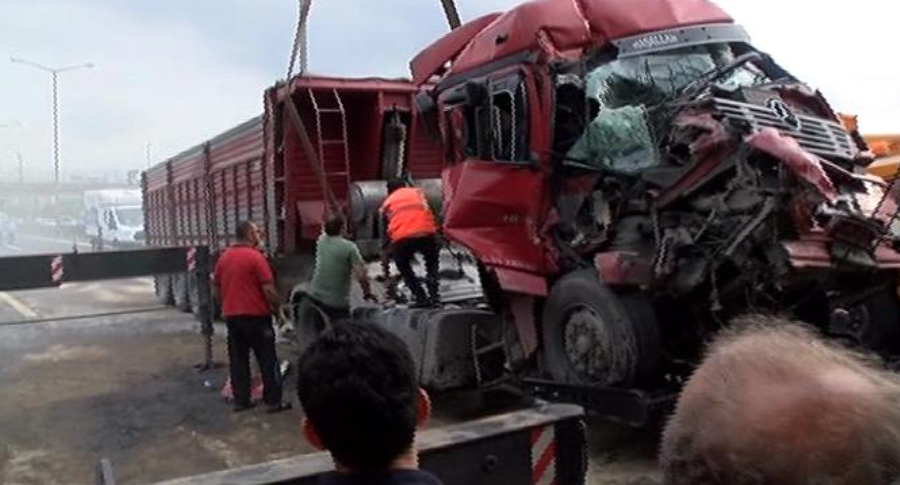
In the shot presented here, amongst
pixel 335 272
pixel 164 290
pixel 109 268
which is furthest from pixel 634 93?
pixel 164 290

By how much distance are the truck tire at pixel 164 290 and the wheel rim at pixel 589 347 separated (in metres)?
11.2

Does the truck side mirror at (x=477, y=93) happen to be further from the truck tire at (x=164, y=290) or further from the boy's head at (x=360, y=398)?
the truck tire at (x=164, y=290)

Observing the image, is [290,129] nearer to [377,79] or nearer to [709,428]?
[377,79]

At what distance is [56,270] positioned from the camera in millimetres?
8406

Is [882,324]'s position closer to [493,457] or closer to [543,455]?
[543,455]

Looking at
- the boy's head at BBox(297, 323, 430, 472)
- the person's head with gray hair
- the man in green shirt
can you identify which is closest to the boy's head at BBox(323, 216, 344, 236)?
the man in green shirt

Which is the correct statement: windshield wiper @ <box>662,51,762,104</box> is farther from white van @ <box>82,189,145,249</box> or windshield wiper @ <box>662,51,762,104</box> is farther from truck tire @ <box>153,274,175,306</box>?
white van @ <box>82,189,145,249</box>

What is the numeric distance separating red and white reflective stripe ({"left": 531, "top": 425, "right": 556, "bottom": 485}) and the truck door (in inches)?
123

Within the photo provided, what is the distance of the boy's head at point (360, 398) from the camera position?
1537mm

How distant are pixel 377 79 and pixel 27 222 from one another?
58.4 metres

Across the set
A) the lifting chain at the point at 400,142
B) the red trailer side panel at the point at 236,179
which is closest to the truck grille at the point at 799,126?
the lifting chain at the point at 400,142

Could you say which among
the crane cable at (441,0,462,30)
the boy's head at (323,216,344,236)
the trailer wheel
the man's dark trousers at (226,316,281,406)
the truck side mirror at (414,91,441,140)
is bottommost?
the man's dark trousers at (226,316,281,406)

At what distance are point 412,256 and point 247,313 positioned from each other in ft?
4.81

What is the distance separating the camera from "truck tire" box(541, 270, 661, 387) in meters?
5.05
